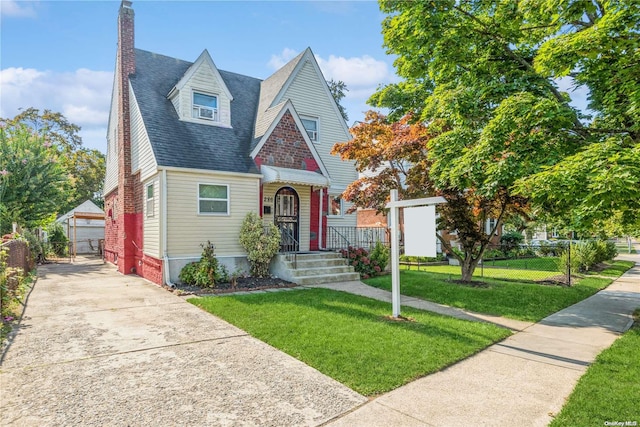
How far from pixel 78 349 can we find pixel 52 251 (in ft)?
75.8

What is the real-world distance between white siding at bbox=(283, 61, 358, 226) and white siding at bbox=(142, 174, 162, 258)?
7.02 meters

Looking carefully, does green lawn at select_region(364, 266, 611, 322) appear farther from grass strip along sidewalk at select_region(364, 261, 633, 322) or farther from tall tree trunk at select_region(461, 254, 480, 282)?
tall tree trunk at select_region(461, 254, 480, 282)

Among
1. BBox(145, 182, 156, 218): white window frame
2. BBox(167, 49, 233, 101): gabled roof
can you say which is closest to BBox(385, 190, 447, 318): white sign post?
BBox(145, 182, 156, 218): white window frame

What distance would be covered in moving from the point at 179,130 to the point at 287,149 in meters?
3.88

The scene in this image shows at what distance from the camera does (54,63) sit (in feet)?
39.8

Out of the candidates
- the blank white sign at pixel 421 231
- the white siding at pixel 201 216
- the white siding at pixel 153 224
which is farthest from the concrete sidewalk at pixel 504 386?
the white siding at pixel 153 224

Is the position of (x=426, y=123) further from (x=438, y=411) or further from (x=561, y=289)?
(x=438, y=411)

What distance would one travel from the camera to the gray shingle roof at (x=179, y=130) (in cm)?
1152

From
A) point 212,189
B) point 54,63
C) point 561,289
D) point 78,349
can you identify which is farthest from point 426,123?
point 54,63

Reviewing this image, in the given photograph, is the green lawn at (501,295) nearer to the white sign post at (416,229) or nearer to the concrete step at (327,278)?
the concrete step at (327,278)

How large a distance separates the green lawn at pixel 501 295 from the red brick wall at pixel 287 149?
516 cm

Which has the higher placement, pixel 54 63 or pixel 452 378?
pixel 54 63

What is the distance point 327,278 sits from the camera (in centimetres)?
1165

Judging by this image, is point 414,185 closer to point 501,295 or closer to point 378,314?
point 501,295
